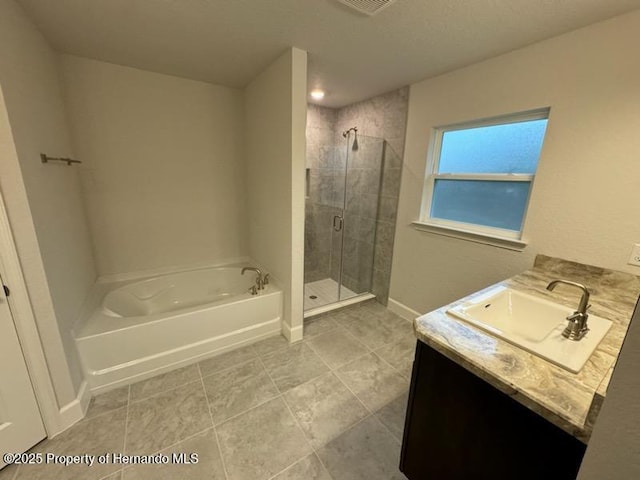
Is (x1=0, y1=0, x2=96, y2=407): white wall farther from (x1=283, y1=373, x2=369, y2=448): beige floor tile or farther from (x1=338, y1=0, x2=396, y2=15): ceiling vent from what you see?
(x1=338, y1=0, x2=396, y2=15): ceiling vent

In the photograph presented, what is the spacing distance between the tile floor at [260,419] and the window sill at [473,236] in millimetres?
1083

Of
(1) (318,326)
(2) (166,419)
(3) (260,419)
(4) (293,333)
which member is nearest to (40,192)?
(2) (166,419)

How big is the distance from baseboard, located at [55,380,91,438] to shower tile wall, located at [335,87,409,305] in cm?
263

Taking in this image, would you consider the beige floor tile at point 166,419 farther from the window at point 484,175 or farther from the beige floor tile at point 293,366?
the window at point 484,175

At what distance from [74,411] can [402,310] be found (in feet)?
8.74

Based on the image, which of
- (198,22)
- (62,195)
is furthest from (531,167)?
(62,195)

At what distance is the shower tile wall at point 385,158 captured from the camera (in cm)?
258

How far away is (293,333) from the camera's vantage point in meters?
2.30

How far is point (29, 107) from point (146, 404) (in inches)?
74.1

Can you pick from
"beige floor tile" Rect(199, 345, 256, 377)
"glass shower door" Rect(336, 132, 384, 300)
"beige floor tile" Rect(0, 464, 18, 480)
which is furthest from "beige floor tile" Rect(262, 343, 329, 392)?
"beige floor tile" Rect(0, 464, 18, 480)

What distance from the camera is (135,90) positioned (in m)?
2.31

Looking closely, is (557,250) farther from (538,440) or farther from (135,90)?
(135,90)

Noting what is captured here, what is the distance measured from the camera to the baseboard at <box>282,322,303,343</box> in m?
2.29

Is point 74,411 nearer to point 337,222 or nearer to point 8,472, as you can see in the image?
point 8,472
